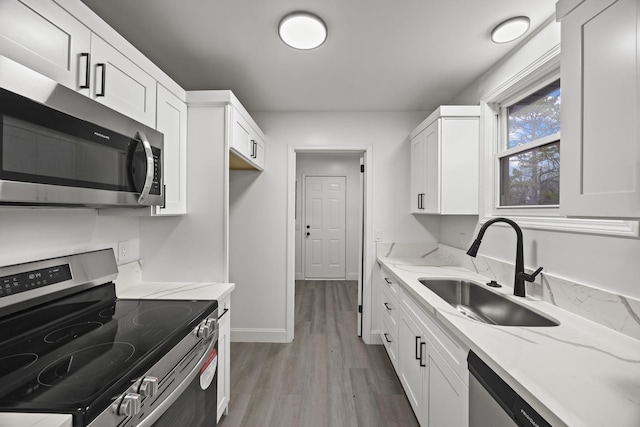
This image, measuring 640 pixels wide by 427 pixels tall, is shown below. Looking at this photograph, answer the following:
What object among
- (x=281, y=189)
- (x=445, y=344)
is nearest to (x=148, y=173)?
(x=445, y=344)

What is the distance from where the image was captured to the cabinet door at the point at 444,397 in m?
A: 1.16

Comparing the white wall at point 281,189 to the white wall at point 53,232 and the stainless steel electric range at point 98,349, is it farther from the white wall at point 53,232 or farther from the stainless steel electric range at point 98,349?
the stainless steel electric range at point 98,349

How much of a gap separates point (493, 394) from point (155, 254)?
1954mm

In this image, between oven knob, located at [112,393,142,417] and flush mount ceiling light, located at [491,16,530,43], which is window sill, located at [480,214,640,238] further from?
oven knob, located at [112,393,142,417]

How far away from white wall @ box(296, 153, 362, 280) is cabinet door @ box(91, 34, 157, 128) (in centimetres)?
400

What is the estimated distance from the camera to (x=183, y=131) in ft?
6.00

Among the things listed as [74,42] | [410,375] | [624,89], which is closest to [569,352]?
[624,89]

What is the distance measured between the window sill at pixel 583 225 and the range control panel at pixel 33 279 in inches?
92.2

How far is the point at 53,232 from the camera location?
135cm

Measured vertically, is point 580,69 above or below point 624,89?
above

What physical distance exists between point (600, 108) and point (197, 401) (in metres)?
1.84

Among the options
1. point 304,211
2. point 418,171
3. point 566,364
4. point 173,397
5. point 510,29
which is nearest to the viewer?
point 566,364

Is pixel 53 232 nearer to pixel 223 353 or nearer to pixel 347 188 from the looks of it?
pixel 223 353

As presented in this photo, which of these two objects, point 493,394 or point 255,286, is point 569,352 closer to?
point 493,394
